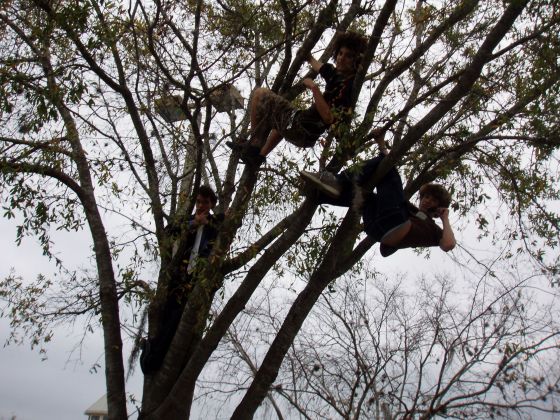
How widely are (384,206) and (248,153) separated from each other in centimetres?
133

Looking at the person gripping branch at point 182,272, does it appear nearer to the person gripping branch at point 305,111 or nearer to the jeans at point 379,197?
the person gripping branch at point 305,111

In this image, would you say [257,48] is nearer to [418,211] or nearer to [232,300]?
[418,211]

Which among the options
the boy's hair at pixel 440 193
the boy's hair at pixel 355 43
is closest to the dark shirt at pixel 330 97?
the boy's hair at pixel 355 43

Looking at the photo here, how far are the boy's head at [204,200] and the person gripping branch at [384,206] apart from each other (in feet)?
4.12

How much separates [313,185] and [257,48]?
9.94 ft

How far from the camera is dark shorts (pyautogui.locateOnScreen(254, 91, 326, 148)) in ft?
14.1

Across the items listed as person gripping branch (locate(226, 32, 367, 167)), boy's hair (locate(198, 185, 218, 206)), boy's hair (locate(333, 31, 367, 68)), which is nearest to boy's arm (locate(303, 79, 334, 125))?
person gripping branch (locate(226, 32, 367, 167))

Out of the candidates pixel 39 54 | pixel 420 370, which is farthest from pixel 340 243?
pixel 420 370

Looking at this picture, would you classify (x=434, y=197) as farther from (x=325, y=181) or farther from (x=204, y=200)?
(x=204, y=200)

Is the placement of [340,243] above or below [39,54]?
below

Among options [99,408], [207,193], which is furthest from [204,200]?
[99,408]

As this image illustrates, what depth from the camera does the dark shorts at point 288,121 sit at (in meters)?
4.30

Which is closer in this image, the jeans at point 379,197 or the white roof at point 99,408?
the jeans at point 379,197

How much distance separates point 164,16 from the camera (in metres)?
5.21
